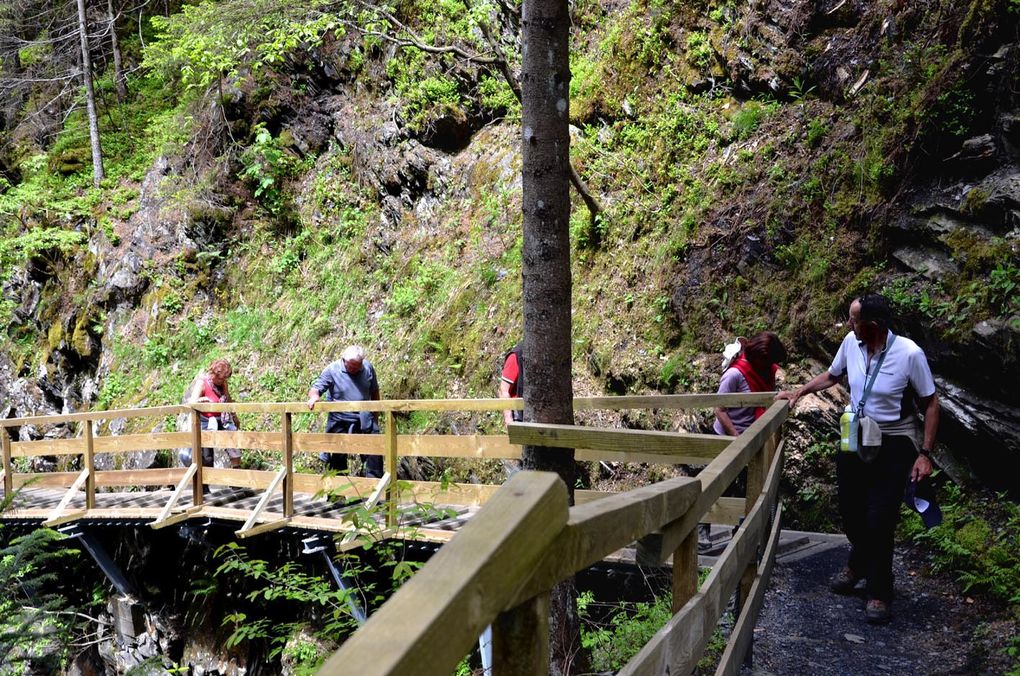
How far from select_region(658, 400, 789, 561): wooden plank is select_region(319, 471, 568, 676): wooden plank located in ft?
2.45

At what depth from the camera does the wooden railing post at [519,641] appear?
1102 millimetres

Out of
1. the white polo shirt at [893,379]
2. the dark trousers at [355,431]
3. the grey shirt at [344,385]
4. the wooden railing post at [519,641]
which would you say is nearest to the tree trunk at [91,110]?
the grey shirt at [344,385]

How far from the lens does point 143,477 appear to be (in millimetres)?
9594

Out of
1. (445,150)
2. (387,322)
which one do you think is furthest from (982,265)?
(445,150)

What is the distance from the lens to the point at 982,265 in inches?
243

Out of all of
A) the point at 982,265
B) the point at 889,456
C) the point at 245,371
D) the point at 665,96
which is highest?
the point at 665,96

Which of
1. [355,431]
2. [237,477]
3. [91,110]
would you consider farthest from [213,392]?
[91,110]

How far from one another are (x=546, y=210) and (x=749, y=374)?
9.40 feet

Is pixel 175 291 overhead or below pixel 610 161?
below

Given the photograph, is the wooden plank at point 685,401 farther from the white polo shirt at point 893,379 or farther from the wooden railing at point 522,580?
the wooden railing at point 522,580

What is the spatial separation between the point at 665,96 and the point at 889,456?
7281 mm

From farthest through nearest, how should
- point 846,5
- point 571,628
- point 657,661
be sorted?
1. point 846,5
2. point 571,628
3. point 657,661

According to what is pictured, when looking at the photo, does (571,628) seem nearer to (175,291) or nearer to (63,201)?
(175,291)

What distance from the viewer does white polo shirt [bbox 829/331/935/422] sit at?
4.41 meters
